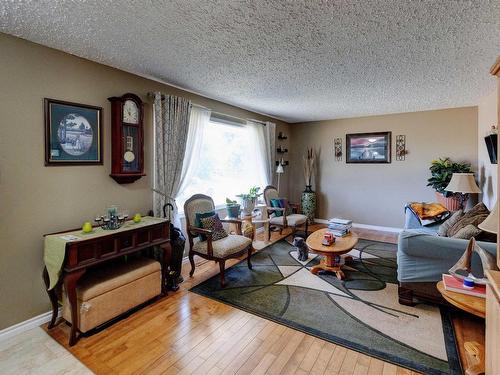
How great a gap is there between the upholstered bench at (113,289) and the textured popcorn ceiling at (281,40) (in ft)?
6.71

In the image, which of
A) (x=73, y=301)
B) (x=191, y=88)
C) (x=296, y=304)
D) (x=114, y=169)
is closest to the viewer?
(x=73, y=301)

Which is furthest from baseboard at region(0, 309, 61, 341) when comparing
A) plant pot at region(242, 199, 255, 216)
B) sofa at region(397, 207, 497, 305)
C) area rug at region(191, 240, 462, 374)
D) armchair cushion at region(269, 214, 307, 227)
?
sofa at region(397, 207, 497, 305)

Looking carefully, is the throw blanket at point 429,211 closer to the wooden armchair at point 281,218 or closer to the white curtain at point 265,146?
the wooden armchair at point 281,218

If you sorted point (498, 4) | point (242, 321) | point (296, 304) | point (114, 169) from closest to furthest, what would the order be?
point (498, 4) → point (242, 321) → point (296, 304) → point (114, 169)

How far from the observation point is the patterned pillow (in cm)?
318

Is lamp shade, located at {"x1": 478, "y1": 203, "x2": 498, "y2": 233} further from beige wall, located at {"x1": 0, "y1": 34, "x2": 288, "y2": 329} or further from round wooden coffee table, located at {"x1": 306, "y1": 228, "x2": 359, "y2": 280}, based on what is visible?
beige wall, located at {"x1": 0, "y1": 34, "x2": 288, "y2": 329}

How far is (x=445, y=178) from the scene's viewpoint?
176 inches

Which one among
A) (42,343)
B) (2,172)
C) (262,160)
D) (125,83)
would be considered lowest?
(42,343)

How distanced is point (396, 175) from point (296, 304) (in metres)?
3.97

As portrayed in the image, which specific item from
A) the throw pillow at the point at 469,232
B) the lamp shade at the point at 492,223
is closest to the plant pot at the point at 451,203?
the throw pillow at the point at 469,232

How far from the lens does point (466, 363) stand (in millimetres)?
1782

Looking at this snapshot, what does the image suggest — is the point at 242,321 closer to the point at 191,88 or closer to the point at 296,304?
the point at 296,304

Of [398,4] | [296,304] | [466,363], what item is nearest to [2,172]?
[296,304]

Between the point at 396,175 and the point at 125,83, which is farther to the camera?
the point at 396,175
